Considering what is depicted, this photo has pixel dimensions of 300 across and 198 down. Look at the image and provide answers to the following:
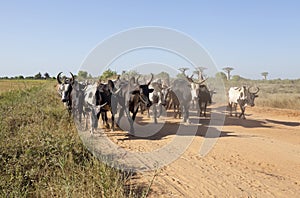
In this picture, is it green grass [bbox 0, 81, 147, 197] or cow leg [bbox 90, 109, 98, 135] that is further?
cow leg [bbox 90, 109, 98, 135]

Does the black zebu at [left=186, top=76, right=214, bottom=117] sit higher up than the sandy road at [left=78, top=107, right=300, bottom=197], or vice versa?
the black zebu at [left=186, top=76, right=214, bottom=117]

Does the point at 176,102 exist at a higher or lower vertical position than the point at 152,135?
higher

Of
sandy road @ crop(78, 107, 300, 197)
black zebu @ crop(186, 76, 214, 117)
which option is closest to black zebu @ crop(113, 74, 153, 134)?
sandy road @ crop(78, 107, 300, 197)

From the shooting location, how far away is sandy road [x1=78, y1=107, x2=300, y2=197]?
5738 millimetres

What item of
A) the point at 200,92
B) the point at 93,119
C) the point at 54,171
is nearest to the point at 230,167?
the point at 54,171

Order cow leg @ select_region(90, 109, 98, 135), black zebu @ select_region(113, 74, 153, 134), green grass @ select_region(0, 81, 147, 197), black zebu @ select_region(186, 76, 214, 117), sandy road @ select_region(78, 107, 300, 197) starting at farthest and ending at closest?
black zebu @ select_region(186, 76, 214, 117) → black zebu @ select_region(113, 74, 153, 134) → cow leg @ select_region(90, 109, 98, 135) → sandy road @ select_region(78, 107, 300, 197) → green grass @ select_region(0, 81, 147, 197)

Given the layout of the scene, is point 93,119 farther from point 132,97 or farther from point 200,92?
point 200,92

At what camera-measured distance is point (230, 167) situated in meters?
7.14

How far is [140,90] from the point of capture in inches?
428

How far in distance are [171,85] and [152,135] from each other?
15.7ft

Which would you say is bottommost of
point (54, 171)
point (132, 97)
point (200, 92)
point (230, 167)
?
point (230, 167)

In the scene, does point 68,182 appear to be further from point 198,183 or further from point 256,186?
point 256,186

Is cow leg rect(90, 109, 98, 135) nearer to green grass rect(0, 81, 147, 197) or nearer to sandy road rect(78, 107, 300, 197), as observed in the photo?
sandy road rect(78, 107, 300, 197)

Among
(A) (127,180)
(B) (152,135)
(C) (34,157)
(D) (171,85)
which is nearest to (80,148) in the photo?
(C) (34,157)
